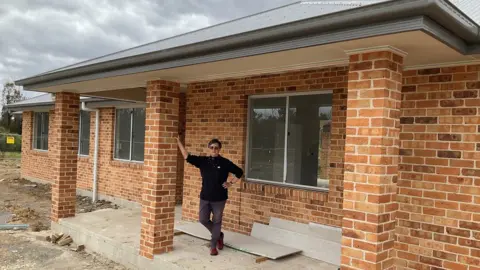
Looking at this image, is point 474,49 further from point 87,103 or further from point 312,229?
point 87,103

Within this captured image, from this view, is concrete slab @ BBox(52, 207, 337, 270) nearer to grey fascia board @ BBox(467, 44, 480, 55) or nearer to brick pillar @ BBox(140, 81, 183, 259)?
brick pillar @ BBox(140, 81, 183, 259)

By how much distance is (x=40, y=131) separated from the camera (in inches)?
653

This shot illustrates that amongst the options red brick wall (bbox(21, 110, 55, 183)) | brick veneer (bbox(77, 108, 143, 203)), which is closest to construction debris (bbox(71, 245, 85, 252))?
brick veneer (bbox(77, 108, 143, 203))

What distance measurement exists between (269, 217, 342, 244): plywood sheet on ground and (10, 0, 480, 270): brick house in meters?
0.10

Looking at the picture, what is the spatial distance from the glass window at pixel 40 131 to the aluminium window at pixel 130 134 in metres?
5.84

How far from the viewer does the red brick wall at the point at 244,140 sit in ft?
18.6

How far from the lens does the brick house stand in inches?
134

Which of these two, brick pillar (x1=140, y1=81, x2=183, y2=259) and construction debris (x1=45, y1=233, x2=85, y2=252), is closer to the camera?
brick pillar (x1=140, y1=81, x2=183, y2=259)

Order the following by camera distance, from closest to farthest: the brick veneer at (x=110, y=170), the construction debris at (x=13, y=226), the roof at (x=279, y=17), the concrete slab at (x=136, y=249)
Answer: the roof at (x=279, y=17) → the concrete slab at (x=136, y=249) → the construction debris at (x=13, y=226) → the brick veneer at (x=110, y=170)

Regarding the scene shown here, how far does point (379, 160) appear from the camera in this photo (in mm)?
3404

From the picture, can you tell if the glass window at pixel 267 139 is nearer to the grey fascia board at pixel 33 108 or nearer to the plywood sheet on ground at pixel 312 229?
the plywood sheet on ground at pixel 312 229

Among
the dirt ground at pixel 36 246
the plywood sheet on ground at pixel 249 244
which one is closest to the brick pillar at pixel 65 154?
the dirt ground at pixel 36 246

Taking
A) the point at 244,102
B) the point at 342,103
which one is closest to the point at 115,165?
the point at 244,102

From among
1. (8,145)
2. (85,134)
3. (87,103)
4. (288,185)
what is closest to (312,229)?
(288,185)
